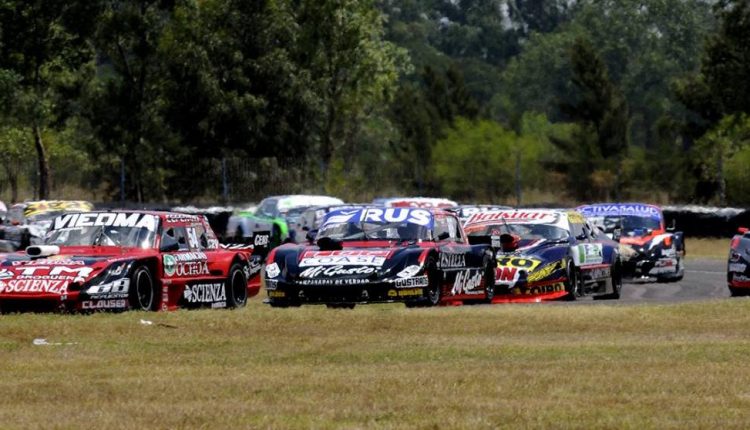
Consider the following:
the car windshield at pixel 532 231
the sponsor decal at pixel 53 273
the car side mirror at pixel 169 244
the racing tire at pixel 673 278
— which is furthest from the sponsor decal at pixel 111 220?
the racing tire at pixel 673 278

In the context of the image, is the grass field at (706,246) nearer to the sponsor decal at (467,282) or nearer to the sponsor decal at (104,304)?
the sponsor decal at (467,282)

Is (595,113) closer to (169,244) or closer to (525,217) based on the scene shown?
(525,217)

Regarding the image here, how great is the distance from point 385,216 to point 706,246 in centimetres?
2527

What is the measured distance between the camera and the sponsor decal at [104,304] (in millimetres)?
17469

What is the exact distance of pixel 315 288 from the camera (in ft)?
62.5

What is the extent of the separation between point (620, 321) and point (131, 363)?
6380 millimetres

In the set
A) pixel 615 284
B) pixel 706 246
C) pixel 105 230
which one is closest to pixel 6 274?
pixel 105 230

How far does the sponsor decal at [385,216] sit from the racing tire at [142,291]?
9.89 ft

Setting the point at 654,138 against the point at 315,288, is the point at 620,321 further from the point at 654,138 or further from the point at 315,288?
the point at 654,138

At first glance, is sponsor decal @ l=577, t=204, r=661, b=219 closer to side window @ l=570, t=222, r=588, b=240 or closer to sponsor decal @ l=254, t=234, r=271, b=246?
side window @ l=570, t=222, r=588, b=240

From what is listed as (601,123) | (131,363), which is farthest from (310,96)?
(131,363)

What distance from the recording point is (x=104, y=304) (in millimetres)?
17641

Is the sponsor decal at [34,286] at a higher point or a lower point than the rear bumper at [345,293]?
higher

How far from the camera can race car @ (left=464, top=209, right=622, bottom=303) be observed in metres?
22.9
